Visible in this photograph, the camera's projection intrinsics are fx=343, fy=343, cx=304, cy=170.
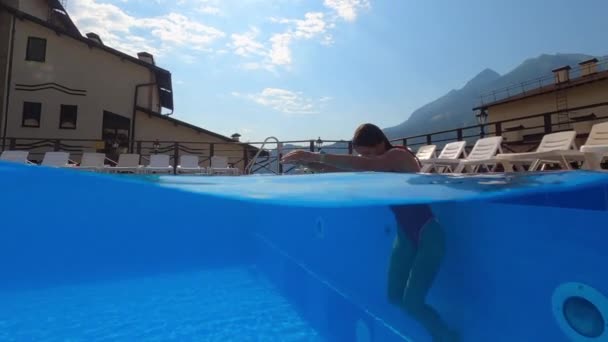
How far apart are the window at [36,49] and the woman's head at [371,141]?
1939cm

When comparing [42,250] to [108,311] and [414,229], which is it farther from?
[414,229]

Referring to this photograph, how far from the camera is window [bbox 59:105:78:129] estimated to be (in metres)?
16.0

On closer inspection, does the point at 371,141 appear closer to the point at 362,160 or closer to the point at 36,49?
the point at 362,160

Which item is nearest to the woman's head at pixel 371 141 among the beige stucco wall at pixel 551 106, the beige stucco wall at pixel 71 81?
the beige stucco wall at pixel 551 106

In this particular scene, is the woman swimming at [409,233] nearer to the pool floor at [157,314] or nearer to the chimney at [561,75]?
the pool floor at [157,314]

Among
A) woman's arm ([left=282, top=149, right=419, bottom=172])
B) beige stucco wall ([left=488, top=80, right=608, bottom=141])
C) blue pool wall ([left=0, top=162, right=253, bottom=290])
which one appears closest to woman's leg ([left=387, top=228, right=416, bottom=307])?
woman's arm ([left=282, top=149, right=419, bottom=172])

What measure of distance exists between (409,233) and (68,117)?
18.3 meters

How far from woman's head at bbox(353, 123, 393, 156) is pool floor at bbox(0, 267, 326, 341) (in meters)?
2.39

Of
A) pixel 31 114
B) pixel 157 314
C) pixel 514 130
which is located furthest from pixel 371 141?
pixel 31 114

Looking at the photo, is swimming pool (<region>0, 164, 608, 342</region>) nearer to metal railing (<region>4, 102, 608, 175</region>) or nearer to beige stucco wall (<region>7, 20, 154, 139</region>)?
metal railing (<region>4, 102, 608, 175</region>)

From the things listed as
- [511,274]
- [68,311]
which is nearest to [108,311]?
[68,311]

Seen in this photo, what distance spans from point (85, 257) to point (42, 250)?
3.86ft

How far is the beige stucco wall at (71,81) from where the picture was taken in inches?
611

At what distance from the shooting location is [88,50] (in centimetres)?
1706
